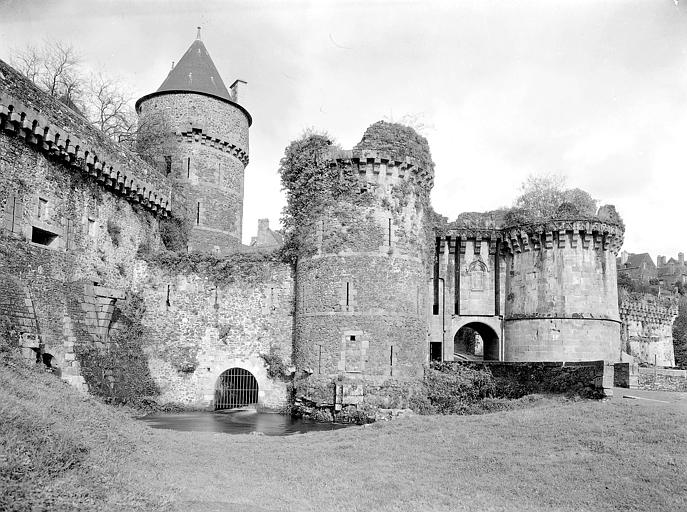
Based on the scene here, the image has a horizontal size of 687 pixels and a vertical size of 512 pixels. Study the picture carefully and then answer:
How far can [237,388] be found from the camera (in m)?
26.0

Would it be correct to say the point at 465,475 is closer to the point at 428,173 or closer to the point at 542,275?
the point at 428,173

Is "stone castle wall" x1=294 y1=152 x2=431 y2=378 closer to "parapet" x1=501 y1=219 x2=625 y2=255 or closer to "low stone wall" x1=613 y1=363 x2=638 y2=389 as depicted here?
"low stone wall" x1=613 y1=363 x2=638 y2=389

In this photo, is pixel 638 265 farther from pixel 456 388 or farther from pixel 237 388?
pixel 237 388

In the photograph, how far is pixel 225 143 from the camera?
31.8 meters

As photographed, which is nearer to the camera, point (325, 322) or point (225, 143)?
point (325, 322)

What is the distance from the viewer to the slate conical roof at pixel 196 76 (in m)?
31.2

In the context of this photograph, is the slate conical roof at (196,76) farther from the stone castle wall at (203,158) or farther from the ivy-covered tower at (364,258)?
the ivy-covered tower at (364,258)

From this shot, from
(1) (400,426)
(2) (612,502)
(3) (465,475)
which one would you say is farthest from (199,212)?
(2) (612,502)

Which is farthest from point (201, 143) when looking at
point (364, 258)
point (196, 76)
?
point (364, 258)

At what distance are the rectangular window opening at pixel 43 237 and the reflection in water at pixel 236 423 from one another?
628cm

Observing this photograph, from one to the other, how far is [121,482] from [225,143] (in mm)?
24093

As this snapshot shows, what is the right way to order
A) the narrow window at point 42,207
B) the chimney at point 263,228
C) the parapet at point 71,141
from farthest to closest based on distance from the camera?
the chimney at point 263,228
the narrow window at point 42,207
the parapet at point 71,141

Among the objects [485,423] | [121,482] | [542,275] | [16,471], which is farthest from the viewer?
[542,275]

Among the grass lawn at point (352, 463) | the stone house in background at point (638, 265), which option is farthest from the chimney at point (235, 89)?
the stone house in background at point (638, 265)
